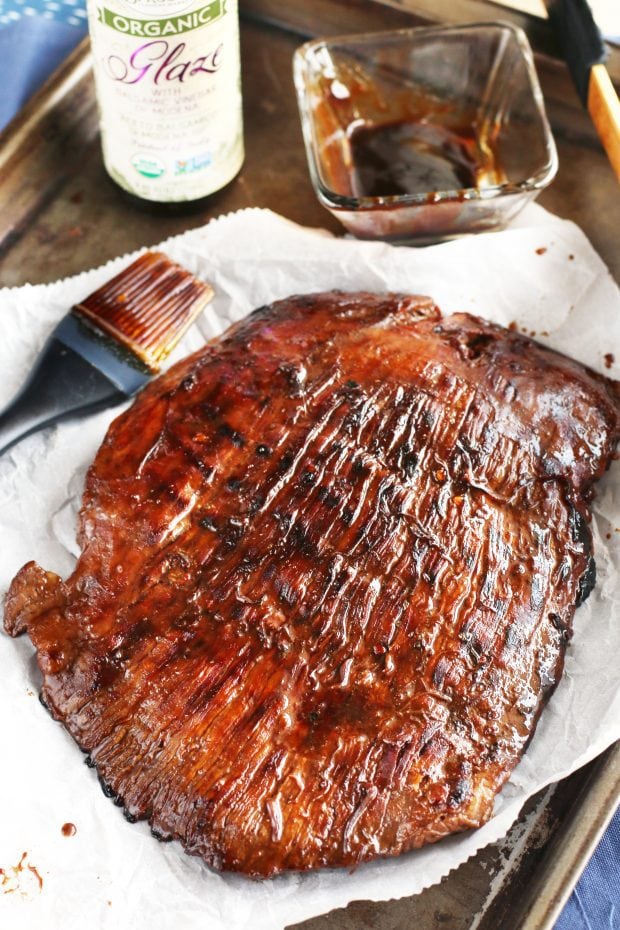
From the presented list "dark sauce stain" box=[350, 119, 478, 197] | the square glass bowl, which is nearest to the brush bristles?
the square glass bowl

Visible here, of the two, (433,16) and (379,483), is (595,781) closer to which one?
(379,483)

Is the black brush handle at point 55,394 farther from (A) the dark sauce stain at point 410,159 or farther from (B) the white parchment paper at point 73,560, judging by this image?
(A) the dark sauce stain at point 410,159

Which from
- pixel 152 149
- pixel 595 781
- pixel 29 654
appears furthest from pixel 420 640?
pixel 152 149

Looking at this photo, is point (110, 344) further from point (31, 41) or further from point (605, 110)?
point (605, 110)

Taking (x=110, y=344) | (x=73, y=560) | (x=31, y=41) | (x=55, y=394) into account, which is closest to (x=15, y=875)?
(x=73, y=560)

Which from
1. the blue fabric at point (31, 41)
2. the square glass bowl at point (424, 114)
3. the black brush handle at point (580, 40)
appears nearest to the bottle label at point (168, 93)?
the square glass bowl at point (424, 114)

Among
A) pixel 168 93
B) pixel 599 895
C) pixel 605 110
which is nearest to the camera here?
pixel 599 895

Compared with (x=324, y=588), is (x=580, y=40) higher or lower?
higher
